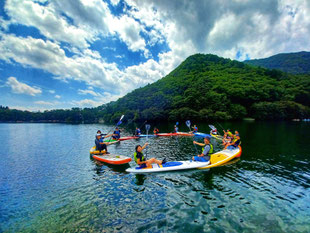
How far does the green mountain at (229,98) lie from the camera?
217ft

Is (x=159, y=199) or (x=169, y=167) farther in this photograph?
(x=169, y=167)

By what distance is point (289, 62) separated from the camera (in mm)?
153250

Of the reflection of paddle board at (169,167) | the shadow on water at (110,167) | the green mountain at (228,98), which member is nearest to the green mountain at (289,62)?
the green mountain at (228,98)

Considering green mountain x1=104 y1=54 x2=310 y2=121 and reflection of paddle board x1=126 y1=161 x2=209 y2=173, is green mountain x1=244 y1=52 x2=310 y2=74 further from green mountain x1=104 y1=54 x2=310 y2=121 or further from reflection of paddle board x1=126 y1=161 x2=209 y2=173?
reflection of paddle board x1=126 y1=161 x2=209 y2=173

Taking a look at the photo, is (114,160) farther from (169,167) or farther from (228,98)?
(228,98)

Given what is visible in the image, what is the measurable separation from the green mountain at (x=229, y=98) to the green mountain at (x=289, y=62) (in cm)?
7207

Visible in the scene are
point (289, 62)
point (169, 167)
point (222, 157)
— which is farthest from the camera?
point (289, 62)

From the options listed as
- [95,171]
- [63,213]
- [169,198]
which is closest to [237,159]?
[169,198]

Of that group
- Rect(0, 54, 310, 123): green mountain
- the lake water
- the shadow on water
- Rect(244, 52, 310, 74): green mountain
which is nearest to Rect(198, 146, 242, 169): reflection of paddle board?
the lake water

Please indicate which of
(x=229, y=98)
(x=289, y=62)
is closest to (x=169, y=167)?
(x=229, y=98)

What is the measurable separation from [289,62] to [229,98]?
441 ft

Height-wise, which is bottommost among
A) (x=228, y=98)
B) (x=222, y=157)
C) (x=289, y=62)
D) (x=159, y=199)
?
(x=159, y=199)

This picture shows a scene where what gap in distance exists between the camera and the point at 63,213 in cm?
668

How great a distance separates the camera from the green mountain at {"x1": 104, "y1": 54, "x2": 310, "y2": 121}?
66.1 metres
